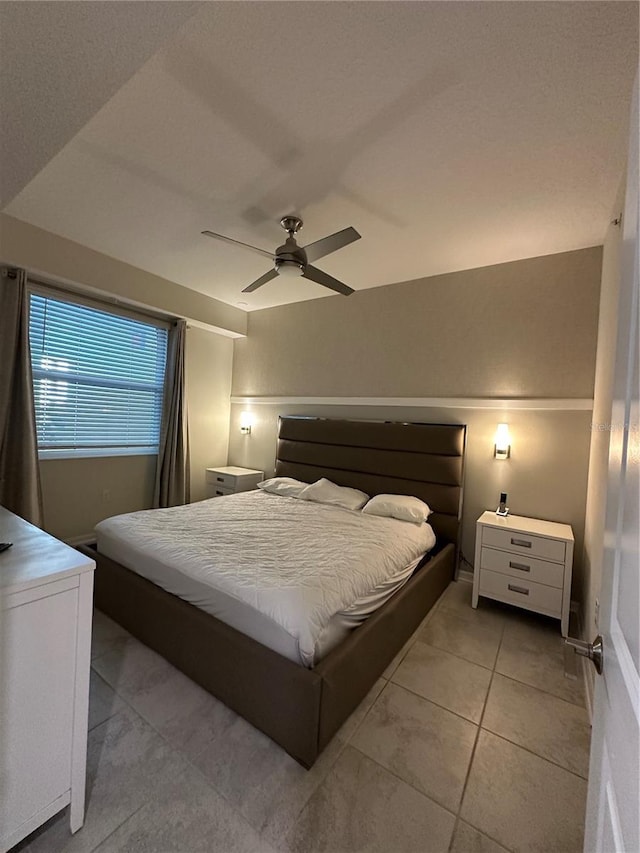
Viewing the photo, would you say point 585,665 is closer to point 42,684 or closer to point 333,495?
point 333,495

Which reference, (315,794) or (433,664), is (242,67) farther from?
(433,664)

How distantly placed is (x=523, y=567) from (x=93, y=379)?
4.15 metres

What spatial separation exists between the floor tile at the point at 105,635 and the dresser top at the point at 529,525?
2.56 m

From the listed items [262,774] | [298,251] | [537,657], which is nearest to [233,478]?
[298,251]

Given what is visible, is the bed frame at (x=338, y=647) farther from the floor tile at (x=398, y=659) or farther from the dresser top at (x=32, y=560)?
the dresser top at (x=32, y=560)

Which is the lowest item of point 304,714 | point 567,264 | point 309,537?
point 304,714

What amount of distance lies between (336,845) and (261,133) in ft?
9.49

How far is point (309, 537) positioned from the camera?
2354 millimetres

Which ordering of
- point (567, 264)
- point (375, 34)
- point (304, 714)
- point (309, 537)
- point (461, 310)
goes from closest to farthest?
Answer: point (375, 34), point (304, 714), point (309, 537), point (567, 264), point (461, 310)

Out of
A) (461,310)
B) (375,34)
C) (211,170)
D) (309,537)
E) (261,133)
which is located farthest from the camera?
(461,310)

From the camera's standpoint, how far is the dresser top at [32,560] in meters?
0.98

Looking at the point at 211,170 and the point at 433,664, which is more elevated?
the point at 211,170

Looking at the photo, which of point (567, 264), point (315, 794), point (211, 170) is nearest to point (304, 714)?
point (315, 794)

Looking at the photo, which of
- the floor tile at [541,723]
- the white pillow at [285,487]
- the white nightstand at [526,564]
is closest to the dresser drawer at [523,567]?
the white nightstand at [526,564]
